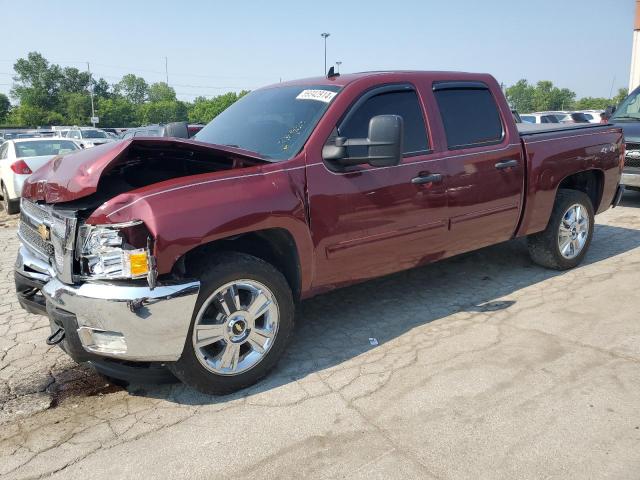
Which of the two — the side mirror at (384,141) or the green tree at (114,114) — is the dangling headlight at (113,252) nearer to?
the side mirror at (384,141)

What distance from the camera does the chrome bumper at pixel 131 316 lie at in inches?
111

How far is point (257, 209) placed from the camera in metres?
3.16

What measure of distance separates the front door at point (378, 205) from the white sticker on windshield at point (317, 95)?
0.65ft

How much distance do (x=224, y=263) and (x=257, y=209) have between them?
1.22 feet

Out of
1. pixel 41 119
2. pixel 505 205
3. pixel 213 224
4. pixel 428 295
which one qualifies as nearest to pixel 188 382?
pixel 213 224

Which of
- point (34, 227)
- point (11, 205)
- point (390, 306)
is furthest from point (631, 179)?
point (11, 205)

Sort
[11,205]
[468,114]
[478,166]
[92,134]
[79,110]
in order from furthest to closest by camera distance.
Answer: [79,110] < [92,134] < [11,205] < [468,114] < [478,166]

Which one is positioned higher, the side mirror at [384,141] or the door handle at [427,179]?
the side mirror at [384,141]

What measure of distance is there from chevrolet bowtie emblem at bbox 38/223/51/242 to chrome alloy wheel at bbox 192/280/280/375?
1076mm

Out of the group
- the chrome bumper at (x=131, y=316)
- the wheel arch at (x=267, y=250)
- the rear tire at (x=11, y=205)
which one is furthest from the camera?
the rear tire at (x=11, y=205)

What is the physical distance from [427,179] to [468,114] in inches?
36.4

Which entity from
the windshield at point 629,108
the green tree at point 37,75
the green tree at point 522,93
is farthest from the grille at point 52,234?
the green tree at point 522,93

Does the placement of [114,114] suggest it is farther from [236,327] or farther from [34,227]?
[236,327]

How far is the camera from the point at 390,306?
4.66 metres
